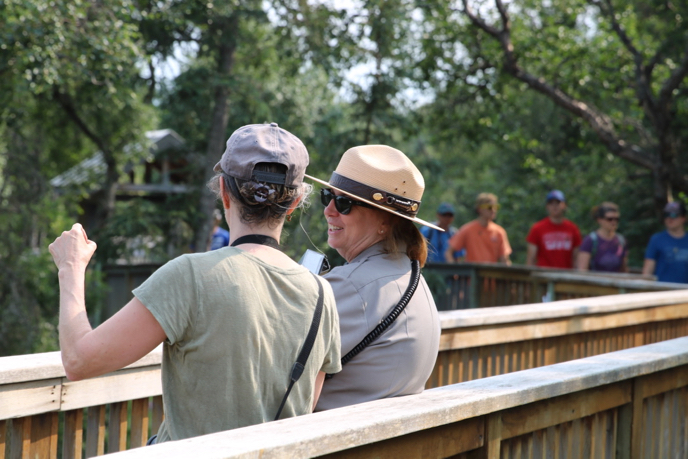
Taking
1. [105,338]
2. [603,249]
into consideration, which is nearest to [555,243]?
[603,249]

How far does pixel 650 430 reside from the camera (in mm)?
2979

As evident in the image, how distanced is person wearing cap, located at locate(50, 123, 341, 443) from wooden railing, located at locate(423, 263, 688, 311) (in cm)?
545

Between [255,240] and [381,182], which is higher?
[381,182]

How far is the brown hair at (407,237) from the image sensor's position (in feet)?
8.46

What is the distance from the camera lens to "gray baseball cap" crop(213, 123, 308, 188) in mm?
1787

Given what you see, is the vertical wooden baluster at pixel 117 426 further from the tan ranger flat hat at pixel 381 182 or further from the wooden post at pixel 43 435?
the tan ranger flat hat at pixel 381 182

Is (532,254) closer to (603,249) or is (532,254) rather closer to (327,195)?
(603,249)

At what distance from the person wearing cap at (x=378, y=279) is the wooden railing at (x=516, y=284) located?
4665 mm

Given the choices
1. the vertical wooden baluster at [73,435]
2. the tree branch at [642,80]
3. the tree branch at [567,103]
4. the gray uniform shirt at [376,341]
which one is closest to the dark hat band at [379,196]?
the gray uniform shirt at [376,341]

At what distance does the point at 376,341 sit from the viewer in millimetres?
2262

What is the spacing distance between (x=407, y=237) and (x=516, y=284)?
19.7 feet

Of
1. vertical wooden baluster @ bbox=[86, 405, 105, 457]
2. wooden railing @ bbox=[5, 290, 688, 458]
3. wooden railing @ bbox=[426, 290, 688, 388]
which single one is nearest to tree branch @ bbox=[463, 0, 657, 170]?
wooden railing @ bbox=[5, 290, 688, 458]

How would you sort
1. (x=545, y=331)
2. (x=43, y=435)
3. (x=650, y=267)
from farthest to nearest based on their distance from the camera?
(x=650, y=267)
(x=545, y=331)
(x=43, y=435)

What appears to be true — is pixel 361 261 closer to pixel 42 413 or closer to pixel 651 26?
pixel 42 413
